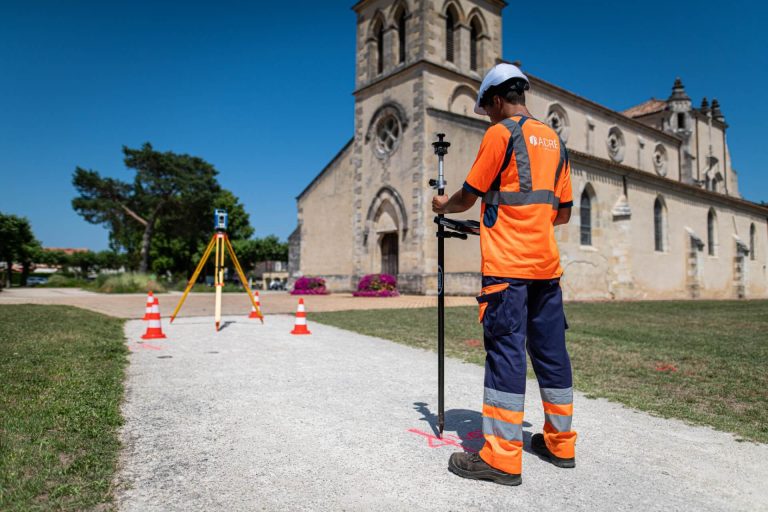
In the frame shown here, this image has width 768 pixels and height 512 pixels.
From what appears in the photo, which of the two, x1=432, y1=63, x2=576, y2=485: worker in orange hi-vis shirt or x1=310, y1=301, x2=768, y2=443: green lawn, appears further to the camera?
x1=310, y1=301, x2=768, y2=443: green lawn

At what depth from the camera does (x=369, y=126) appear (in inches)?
995

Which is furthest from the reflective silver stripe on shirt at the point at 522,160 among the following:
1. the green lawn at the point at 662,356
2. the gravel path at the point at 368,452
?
the green lawn at the point at 662,356

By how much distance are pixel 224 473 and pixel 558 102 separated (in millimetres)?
27023

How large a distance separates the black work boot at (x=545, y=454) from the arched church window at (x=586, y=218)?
20447mm

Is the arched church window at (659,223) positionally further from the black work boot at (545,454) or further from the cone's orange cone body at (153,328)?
the black work boot at (545,454)

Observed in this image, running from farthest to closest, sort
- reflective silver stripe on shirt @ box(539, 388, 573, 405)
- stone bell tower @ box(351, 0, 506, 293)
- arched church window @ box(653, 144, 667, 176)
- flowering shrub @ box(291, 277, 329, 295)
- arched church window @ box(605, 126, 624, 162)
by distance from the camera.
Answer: arched church window @ box(653, 144, 667, 176) → arched church window @ box(605, 126, 624, 162) → flowering shrub @ box(291, 277, 329, 295) → stone bell tower @ box(351, 0, 506, 293) → reflective silver stripe on shirt @ box(539, 388, 573, 405)

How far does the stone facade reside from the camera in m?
21.6

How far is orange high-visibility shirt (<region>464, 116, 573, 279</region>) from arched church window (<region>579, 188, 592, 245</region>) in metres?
20.5

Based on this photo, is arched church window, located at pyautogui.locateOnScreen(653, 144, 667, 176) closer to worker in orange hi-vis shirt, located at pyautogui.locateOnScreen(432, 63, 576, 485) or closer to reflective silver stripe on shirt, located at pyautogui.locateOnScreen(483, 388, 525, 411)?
worker in orange hi-vis shirt, located at pyautogui.locateOnScreen(432, 63, 576, 485)

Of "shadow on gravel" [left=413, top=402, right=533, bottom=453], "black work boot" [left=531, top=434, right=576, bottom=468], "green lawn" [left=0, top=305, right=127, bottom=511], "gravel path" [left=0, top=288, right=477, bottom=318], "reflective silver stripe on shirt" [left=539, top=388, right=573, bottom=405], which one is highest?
"reflective silver stripe on shirt" [left=539, top=388, right=573, bottom=405]

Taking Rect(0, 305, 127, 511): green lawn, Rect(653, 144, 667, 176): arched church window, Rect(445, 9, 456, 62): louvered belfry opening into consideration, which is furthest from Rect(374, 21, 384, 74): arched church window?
Rect(0, 305, 127, 511): green lawn

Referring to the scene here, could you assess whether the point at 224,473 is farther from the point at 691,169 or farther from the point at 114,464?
the point at 691,169

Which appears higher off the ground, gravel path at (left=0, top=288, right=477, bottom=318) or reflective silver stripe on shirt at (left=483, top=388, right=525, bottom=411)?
reflective silver stripe on shirt at (left=483, top=388, right=525, bottom=411)

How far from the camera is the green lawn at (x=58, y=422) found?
7.68 feet
